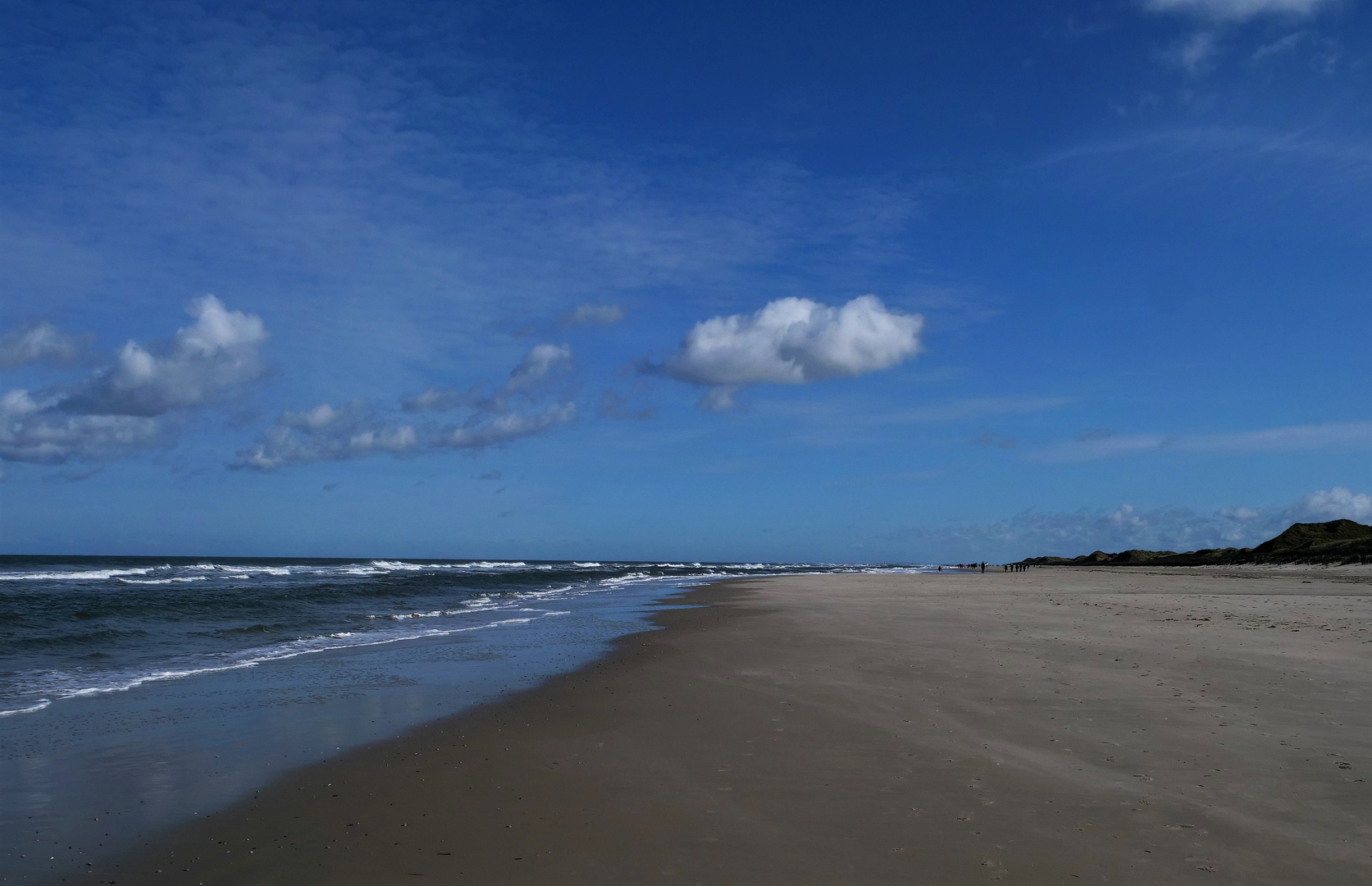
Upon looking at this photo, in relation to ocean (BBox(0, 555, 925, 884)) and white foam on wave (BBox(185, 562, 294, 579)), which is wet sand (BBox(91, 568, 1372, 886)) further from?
white foam on wave (BBox(185, 562, 294, 579))

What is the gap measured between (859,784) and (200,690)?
36.8ft

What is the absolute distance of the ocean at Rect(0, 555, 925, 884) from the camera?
714 cm

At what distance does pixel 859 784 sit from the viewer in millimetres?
7195

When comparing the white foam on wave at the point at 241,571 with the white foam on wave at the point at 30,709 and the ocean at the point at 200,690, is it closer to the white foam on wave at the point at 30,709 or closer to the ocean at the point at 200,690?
the ocean at the point at 200,690

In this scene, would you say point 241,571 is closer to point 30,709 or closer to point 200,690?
point 200,690

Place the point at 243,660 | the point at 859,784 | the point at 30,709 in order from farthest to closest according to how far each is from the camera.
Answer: the point at 243,660 < the point at 30,709 < the point at 859,784

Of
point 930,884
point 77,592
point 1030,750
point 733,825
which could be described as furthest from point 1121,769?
point 77,592

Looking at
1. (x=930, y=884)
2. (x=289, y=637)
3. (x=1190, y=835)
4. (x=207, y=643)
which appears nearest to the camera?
(x=930, y=884)

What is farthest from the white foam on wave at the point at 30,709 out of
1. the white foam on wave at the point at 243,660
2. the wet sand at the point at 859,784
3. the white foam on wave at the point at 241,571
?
the white foam on wave at the point at 241,571

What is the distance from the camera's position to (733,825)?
6.30 metres

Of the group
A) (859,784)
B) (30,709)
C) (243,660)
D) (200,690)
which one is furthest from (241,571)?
(859,784)

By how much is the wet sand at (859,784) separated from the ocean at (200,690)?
2.48 ft

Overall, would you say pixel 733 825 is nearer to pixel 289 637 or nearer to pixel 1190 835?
pixel 1190 835

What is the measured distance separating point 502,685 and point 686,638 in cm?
716
